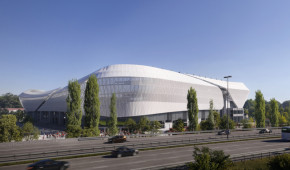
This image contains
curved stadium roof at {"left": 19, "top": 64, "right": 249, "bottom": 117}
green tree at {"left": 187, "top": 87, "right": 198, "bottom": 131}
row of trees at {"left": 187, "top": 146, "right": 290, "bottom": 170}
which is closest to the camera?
row of trees at {"left": 187, "top": 146, "right": 290, "bottom": 170}

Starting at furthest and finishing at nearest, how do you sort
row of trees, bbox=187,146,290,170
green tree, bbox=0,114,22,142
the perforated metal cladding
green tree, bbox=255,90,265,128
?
green tree, bbox=255,90,265,128
the perforated metal cladding
green tree, bbox=0,114,22,142
row of trees, bbox=187,146,290,170

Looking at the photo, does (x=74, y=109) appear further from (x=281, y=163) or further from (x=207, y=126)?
(x=281, y=163)

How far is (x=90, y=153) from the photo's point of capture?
2725 centimetres

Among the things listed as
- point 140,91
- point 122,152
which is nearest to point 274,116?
point 140,91

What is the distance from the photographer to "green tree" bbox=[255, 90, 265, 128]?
248ft

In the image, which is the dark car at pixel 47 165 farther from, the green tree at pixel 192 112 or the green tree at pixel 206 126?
the green tree at pixel 206 126

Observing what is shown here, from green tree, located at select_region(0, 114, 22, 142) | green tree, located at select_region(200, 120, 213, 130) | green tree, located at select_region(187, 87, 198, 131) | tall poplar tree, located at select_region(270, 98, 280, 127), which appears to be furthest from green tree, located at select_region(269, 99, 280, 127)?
green tree, located at select_region(0, 114, 22, 142)

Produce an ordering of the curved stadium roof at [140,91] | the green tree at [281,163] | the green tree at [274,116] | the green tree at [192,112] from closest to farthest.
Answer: the green tree at [281,163], the green tree at [192,112], the curved stadium roof at [140,91], the green tree at [274,116]

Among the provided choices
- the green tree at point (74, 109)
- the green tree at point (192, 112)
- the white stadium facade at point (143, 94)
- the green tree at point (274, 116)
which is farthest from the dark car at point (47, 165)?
the green tree at point (274, 116)

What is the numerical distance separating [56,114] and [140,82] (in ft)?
168

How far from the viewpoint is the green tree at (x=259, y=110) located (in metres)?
75.6

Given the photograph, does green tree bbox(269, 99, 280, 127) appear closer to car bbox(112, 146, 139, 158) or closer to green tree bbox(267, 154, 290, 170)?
green tree bbox(267, 154, 290, 170)

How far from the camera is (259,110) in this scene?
7688cm

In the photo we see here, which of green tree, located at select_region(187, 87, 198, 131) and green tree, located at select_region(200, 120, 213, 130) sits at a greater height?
green tree, located at select_region(187, 87, 198, 131)
